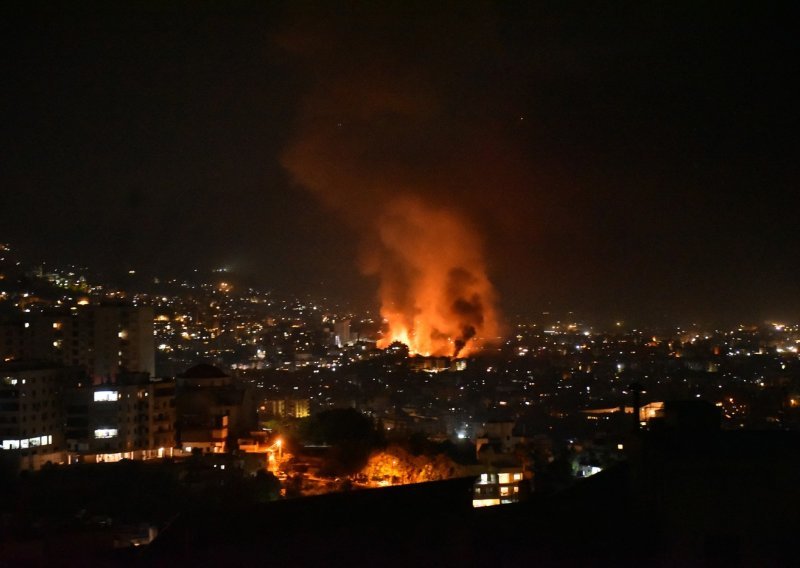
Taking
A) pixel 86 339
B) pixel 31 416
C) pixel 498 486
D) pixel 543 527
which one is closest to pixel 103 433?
pixel 31 416

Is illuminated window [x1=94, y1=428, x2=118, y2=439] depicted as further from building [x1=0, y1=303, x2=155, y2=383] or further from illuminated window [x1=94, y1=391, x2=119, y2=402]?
building [x1=0, y1=303, x2=155, y2=383]

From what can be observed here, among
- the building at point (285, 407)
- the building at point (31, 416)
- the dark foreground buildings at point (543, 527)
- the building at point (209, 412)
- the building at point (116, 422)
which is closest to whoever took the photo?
the dark foreground buildings at point (543, 527)

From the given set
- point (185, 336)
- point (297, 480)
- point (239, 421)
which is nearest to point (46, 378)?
point (239, 421)

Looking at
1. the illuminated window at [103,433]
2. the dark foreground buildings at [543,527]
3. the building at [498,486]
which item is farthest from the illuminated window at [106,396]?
the dark foreground buildings at [543,527]

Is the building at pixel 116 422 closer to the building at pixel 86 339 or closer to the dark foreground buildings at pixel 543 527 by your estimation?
the building at pixel 86 339

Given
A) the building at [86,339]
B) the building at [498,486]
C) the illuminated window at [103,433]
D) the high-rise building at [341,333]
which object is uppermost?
the high-rise building at [341,333]

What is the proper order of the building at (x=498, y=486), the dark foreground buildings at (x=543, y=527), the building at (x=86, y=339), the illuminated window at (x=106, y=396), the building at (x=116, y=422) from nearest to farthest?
the dark foreground buildings at (x=543, y=527) < the building at (x=498, y=486) < the building at (x=116, y=422) < the illuminated window at (x=106, y=396) < the building at (x=86, y=339)

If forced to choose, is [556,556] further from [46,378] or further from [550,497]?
[46,378]

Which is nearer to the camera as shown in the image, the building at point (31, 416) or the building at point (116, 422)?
the building at point (31, 416)

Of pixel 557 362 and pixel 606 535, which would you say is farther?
pixel 557 362

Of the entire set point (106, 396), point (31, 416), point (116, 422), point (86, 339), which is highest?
point (86, 339)

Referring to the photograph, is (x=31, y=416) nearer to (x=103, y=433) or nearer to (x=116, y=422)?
(x=103, y=433)
